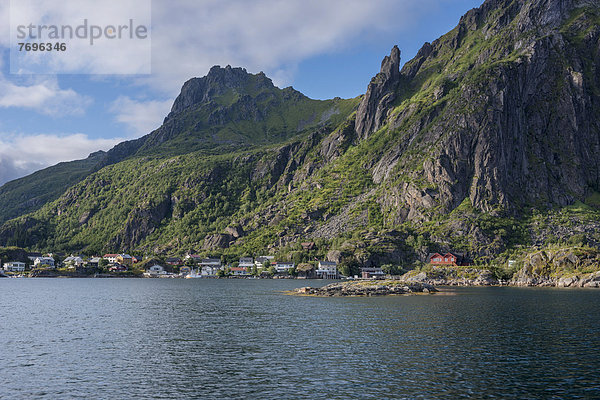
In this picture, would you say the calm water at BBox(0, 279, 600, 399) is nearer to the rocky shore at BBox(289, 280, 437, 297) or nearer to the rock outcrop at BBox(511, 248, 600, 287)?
the rocky shore at BBox(289, 280, 437, 297)

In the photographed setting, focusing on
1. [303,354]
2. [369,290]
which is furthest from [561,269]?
[303,354]

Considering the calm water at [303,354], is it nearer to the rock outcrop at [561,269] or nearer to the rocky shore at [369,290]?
the rocky shore at [369,290]

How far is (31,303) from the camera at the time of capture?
115 m

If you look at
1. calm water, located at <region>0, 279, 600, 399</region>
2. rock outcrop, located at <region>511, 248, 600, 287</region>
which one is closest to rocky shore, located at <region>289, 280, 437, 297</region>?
calm water, located at <region>0, 279, 600, 399</region>

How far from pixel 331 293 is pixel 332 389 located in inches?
3966

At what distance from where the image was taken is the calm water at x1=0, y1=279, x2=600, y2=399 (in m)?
40.6

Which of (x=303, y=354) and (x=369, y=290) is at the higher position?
(x=303, y=354)

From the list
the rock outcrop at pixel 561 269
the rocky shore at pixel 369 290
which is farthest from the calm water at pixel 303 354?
the rock outcrop at pixel 561 269

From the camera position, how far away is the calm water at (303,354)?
40.6 m

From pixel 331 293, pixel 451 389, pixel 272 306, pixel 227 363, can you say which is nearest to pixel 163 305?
pixel 272 306

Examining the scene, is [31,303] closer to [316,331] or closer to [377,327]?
[316,331]

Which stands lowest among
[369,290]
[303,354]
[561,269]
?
[369,290]

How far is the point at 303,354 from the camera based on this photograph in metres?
54.4

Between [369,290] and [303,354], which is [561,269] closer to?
[369,290]
